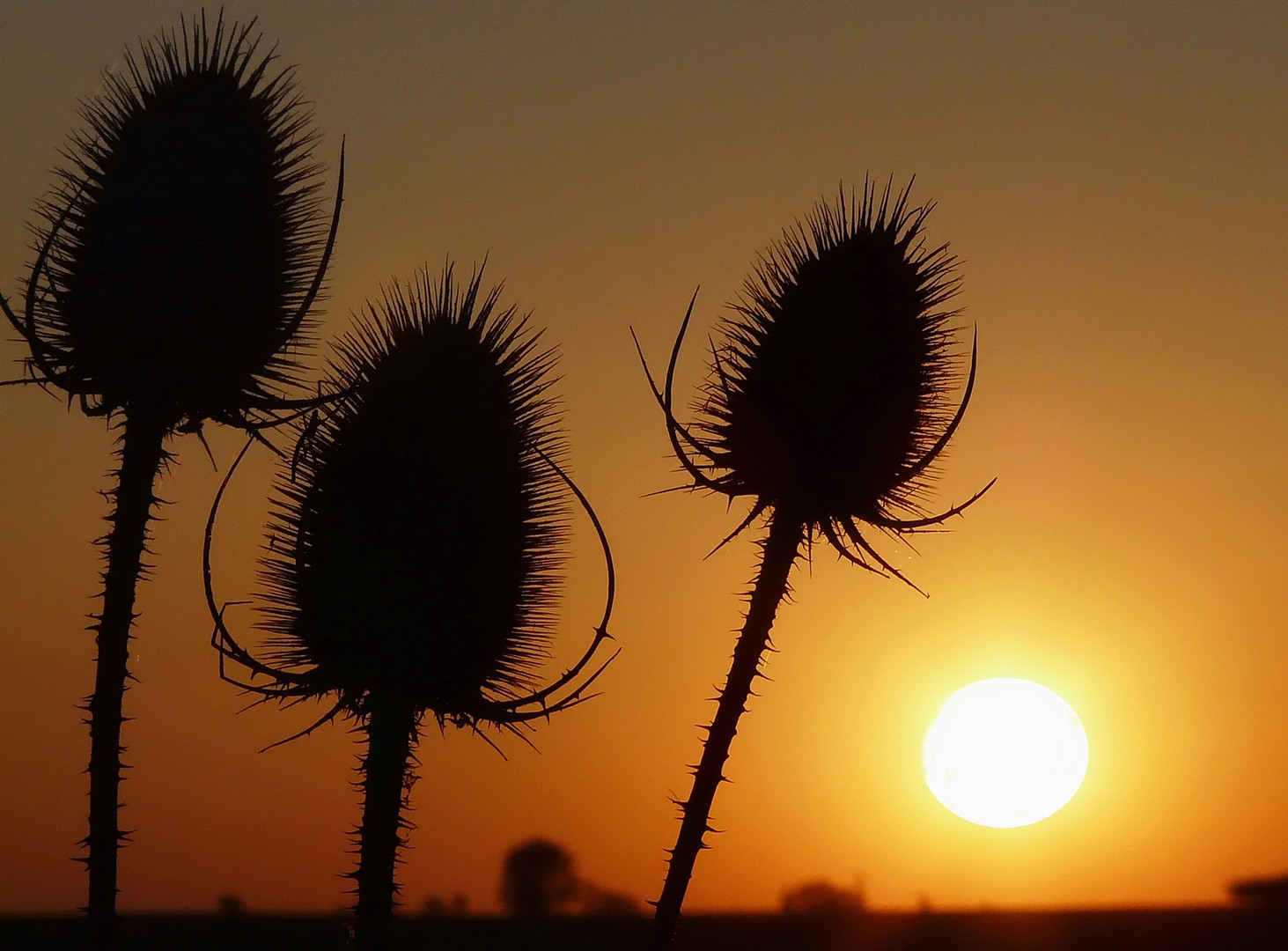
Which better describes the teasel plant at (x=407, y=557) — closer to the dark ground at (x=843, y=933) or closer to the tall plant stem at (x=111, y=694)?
the tall plant stem at (x=111, y=694)

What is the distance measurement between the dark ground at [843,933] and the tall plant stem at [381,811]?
8.59 m

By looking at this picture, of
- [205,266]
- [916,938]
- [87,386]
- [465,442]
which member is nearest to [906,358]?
[465,442]

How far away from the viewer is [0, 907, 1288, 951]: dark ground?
1881 centimetres

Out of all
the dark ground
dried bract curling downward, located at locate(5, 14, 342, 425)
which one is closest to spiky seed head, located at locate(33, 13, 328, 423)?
dried bract curling downward, located at locate(5, 14, 342, 425)

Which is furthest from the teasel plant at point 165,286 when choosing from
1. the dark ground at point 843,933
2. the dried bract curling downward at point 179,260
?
the dark ground at point 843,933

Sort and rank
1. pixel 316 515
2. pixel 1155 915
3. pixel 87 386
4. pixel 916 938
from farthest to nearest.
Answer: pixel 1155 915, pixel 916 938, pixel 316 515, pixel 87 386

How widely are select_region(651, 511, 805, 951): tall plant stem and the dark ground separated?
9506 mm

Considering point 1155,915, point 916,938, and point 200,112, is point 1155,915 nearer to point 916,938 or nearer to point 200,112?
point 916,938

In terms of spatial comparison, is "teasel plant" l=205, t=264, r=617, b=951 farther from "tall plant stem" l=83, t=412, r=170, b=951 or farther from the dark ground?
the dark ground

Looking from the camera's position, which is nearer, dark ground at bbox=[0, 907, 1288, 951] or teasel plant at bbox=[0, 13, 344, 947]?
teasel plant at bbox=[0, 13, 344, 947]

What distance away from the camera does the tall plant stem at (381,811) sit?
905 centimetres

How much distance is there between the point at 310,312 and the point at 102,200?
4.89 feet

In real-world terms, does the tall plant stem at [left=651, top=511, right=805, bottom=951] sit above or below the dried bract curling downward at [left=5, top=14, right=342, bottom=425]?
below

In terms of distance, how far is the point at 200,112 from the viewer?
31.5 feet
